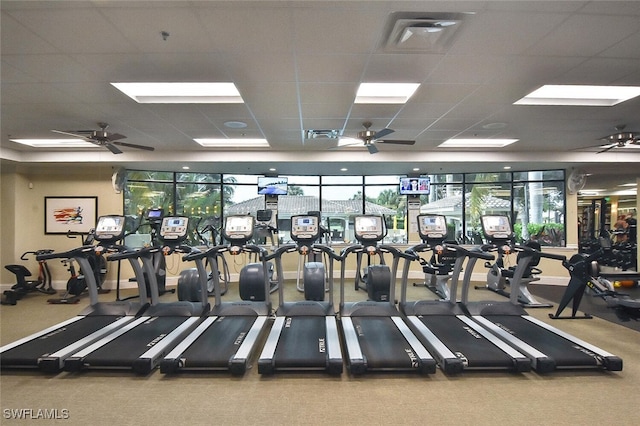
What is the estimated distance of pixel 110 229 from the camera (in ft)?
15.1

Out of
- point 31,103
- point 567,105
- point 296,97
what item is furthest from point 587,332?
point 31,103

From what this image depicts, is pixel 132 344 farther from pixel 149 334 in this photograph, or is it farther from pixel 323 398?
pixel 323 398

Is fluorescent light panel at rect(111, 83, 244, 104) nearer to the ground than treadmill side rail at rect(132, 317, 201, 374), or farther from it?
farther from it

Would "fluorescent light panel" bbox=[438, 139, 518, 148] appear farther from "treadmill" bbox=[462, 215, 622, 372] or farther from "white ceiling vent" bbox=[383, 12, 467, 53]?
"white ceiling vent" bbox=[383, 12, 467, 53]

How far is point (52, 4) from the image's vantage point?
211 centimetres

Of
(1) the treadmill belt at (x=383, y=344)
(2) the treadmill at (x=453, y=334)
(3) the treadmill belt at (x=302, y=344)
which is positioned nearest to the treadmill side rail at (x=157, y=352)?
(3) the treadmill belt at (x=302, y=344)

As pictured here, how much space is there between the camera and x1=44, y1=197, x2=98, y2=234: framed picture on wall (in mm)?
6672

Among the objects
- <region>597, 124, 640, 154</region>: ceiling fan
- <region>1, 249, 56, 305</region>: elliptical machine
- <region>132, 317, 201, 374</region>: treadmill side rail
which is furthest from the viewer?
<region>1, 249, 56, 305</region>: elliptical machine

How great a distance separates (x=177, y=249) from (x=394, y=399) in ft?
11.6

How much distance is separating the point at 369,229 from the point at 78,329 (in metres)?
3.95

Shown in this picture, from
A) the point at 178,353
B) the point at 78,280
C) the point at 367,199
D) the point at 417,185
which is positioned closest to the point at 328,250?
the point at 178,353

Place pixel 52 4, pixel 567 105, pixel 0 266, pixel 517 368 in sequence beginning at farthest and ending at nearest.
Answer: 1. pixel 0 266
2. pixel 567 105
3. pixel 517 368
4. pixel 52 4

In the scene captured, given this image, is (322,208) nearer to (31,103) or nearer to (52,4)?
(31,103)

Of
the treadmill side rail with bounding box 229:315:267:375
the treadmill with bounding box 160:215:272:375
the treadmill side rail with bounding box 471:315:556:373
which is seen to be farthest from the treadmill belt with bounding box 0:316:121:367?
the treadmill side rail with bounding box 471:315:556:373
